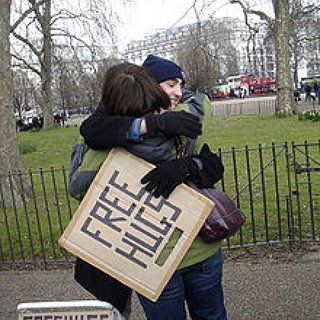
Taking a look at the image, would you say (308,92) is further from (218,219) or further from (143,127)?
(143,127)

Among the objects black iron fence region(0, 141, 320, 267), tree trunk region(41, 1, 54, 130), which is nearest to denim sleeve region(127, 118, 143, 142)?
black iron fence region(0, 141, 320, 267)

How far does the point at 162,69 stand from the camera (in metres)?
2.13

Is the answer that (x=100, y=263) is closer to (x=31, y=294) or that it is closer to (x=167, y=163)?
(x=167, y=163)

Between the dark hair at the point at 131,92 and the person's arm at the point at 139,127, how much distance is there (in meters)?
0.05

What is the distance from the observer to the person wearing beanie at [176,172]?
6.55 ft

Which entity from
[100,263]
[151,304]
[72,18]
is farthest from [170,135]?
[72,18]

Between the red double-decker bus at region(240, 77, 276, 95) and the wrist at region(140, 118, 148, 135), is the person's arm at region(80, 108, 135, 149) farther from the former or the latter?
the red double-decker bus at region(240, 77, 276, 95)

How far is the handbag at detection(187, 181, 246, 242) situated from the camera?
213 cm

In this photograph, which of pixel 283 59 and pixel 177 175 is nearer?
pixel 177 175

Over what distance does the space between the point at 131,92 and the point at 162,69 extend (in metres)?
0.22

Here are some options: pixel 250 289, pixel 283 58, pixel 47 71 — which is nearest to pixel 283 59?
pixel 283 58

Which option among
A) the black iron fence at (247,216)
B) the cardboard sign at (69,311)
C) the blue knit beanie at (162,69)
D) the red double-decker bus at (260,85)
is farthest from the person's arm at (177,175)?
the red double-decker bus at (260,85)

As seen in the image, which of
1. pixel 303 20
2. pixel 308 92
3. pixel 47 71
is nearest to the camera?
pixel 47 71

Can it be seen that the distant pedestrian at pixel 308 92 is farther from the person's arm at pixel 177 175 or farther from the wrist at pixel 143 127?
the wrist at pixel 143 127
